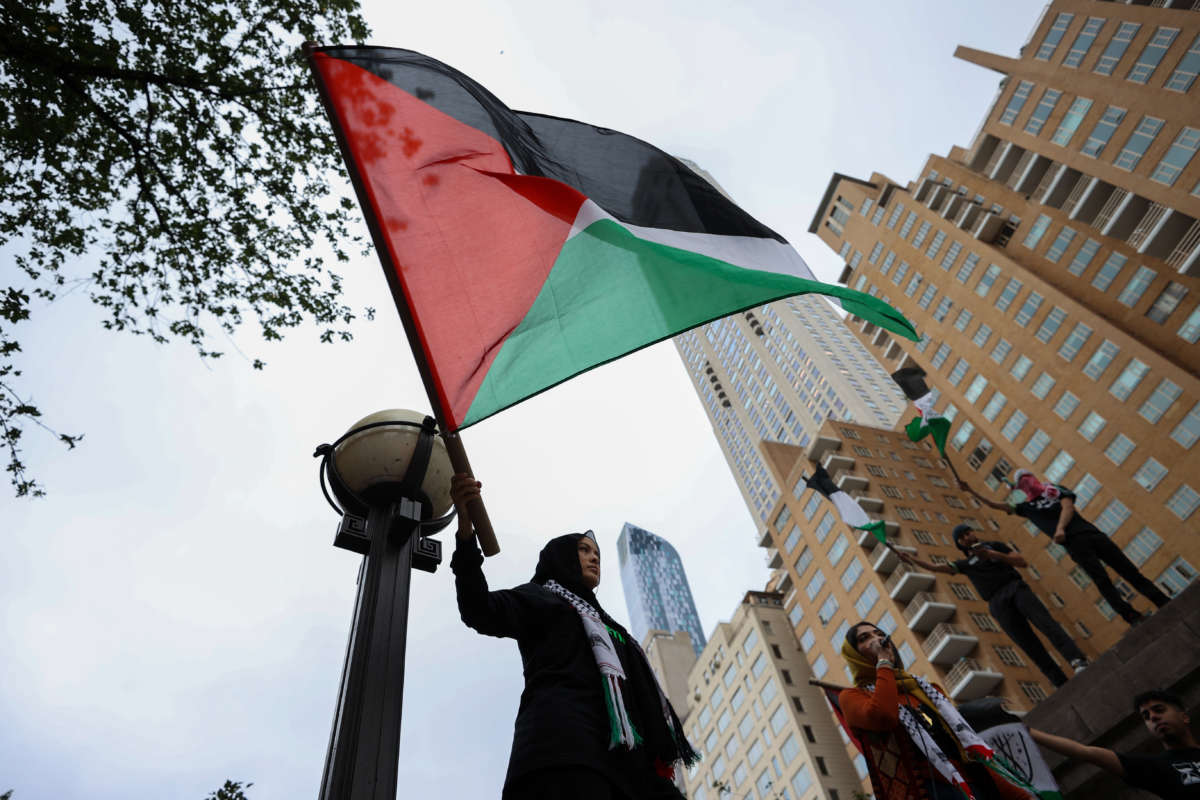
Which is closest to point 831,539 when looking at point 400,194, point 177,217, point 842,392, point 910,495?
point 910,495

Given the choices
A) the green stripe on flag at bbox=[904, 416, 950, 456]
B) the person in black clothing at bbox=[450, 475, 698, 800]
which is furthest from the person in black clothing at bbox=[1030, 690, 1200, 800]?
the green stripe on flag at bbox=[904, 416, 950, 456]

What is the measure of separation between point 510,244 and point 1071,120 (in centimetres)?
4498

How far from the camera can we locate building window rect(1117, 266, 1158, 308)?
123 feet

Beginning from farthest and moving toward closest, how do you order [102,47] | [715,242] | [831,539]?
[831,539]
[102,47]
[715,242]

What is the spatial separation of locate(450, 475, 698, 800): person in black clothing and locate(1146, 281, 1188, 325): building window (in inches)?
1753

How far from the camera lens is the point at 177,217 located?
991 centimetres

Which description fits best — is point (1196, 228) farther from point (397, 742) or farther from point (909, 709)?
point (397, 742)

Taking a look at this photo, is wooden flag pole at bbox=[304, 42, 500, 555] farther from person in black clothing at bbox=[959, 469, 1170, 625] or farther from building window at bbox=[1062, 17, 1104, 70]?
building window at bbox=[1062, 17, 1104, 70]

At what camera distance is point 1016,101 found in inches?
1644

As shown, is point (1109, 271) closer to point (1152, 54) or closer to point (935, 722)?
point (1152, 54)

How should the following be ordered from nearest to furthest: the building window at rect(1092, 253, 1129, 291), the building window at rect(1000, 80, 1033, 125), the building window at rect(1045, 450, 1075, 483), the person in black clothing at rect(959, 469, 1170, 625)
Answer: the person in black clothing at rect(959, 469, 1170, 625), the building window at rect(1092, 253, 1129, 291), the building window at rect(1045, 450, 1075, 483), the building window at rect(1000, 80, 1033, 125)

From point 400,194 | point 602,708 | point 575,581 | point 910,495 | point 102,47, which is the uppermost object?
point 910,495

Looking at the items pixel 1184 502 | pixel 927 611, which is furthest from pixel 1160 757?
pixel 927 611

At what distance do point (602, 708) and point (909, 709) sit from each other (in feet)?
7.53
